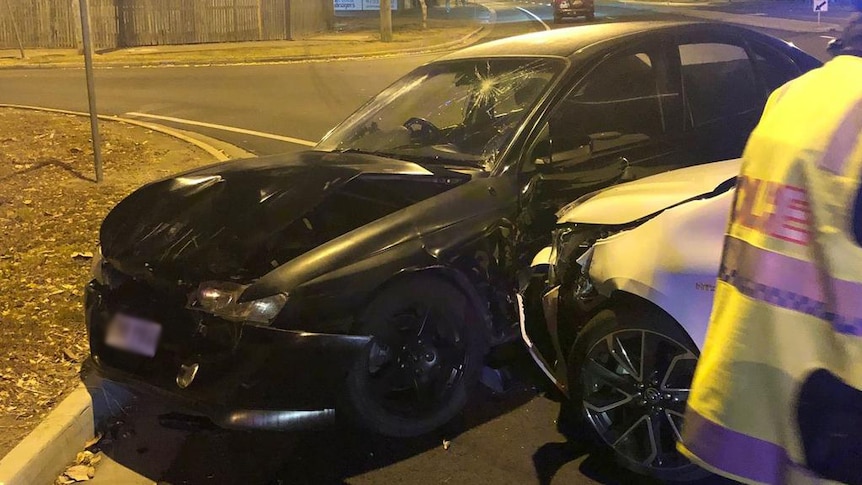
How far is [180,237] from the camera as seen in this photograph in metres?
3.85

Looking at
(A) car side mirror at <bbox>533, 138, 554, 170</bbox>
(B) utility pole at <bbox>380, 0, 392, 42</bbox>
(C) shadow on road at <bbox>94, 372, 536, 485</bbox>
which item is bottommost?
(C) shadow on road at <bbox>94, 372, 536, 485</bbox>

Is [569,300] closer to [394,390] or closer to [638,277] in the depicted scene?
[638,277]

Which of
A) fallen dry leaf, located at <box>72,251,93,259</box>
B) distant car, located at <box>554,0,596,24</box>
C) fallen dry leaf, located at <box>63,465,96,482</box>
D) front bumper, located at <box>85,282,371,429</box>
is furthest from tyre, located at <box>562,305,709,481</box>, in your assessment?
distant car, located at <box>554,0,596,24</box>

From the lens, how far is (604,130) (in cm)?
463

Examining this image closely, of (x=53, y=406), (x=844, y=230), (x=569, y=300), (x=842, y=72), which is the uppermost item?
(x=842, y=72)

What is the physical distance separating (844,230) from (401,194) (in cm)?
266

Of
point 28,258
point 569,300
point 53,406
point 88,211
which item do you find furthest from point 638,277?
point 88,211

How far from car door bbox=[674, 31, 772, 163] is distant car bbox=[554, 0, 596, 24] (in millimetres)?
32102

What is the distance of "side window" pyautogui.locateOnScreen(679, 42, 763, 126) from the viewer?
4.98m

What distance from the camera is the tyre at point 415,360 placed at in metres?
3.60

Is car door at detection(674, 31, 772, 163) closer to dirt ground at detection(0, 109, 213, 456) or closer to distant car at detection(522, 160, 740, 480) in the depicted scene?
distant car at detection(522, 160, 740, 480)

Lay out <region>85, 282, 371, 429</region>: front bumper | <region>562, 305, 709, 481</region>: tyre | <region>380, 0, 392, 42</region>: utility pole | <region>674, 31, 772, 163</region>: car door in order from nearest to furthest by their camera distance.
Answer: <region>562, 305, 709, 481</region>: tyre < <region>85, 282, 371, 429</region>: front bumper < <region>674, 31, 772, 163</region>: car door < <region>380, 0, 392, 42</region>: utility pole

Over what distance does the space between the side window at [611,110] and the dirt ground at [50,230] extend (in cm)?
287

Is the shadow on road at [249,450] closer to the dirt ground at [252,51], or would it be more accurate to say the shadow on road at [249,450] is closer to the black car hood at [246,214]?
the black car hood at [246,214]
